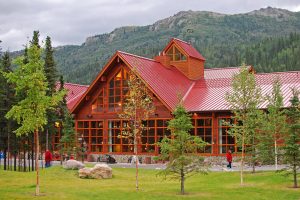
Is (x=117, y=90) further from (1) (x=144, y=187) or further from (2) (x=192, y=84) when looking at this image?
(1) (x=144, y=187)

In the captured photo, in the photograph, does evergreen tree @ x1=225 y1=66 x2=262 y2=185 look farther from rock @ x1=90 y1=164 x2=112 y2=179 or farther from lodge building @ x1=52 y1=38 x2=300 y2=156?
lodge building @ x1=52 y1=38 x2=300 y2=156

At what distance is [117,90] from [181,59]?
8.77 m

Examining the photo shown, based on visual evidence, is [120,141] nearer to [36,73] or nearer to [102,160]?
[102,160]

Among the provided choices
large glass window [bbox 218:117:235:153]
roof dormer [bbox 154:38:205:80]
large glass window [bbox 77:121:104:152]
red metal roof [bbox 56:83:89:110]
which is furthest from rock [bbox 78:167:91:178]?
red metal roof [bbox 56:83:89:110]

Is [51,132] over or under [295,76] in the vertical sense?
under

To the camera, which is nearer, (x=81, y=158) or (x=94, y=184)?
(x=94, y=184)

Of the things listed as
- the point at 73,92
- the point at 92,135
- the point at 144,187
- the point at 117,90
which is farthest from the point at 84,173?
the point at 73,92

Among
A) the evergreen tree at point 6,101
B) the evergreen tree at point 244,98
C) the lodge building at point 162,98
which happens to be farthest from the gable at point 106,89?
the evergreen tree at point 244,98

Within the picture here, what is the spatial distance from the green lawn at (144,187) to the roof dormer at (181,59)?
18387mm

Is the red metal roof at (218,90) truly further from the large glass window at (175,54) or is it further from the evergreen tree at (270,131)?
the evergreen tree at (270,131)

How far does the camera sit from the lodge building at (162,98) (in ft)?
127

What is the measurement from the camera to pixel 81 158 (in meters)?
41.7

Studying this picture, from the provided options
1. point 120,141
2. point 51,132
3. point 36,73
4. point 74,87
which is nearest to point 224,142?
point 120,141

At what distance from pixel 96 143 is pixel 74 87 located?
Answer: 53.1 ft
